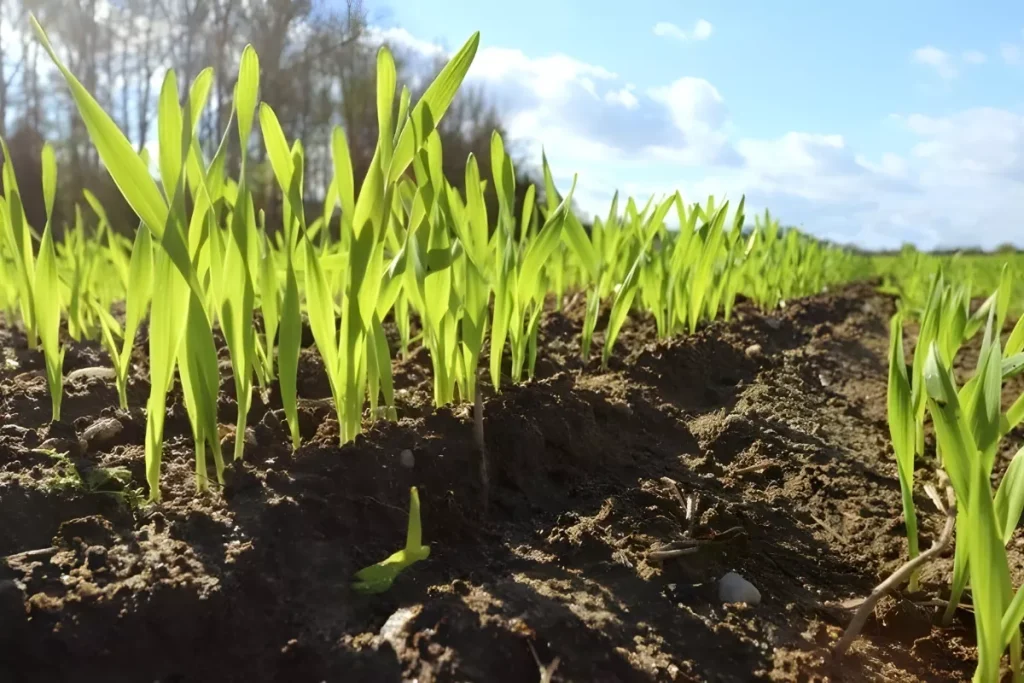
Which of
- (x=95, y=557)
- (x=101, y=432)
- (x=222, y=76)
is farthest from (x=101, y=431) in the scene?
(x=222, y=76)

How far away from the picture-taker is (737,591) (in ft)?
2.30

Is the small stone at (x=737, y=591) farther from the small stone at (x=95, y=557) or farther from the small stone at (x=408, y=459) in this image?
the small stone at (x=95, y=557)

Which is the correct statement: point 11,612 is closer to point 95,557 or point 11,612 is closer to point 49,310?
point 95,557

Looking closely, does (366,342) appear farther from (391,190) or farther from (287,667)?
(287,667)

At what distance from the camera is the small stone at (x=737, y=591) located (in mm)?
697

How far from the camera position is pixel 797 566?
0.80 meters

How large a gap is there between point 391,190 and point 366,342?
193 millimetres

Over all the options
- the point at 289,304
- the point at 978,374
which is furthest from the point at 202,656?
the point at 978,374

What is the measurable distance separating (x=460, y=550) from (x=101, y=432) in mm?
537

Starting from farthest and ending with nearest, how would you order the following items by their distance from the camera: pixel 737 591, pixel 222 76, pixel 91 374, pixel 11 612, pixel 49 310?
pixel 222 76 < pixel 91 374 < pixel 49 310 < pixel 737 591 < pixel 11 612

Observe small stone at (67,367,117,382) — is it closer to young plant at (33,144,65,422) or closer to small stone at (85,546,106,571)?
young plant at (33,144,65,422)

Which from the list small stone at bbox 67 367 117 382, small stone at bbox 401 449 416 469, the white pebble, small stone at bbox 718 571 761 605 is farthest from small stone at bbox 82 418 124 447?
small stone at bbox 718 571 761 605

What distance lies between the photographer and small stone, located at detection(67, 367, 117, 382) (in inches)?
48.2

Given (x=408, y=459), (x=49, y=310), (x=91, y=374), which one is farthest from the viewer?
(x=91, y=374)
